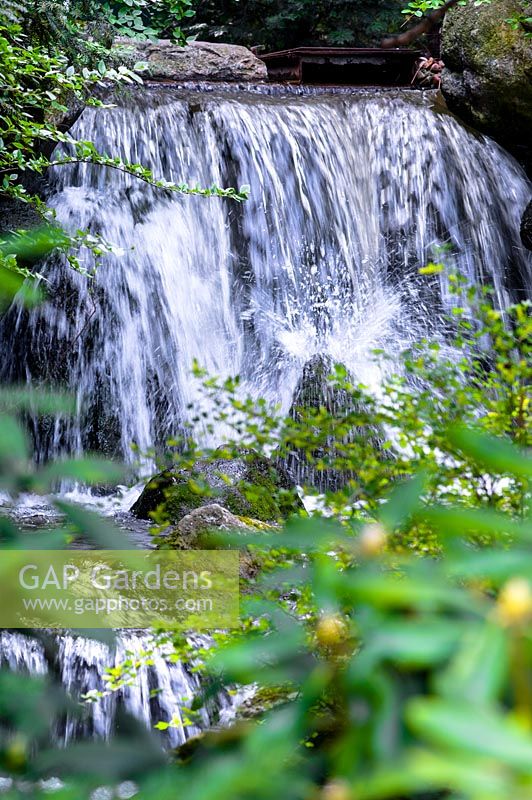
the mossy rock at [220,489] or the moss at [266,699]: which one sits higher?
the mossy rock at [220,489]

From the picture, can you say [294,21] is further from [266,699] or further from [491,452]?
[491,452]

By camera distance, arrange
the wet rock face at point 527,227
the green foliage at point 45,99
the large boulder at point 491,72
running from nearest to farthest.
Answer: the green foliage at point 45,99 < the large boulder at point 491,72 < the wet rock face at point 527,227

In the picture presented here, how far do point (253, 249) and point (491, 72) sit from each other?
340 cm

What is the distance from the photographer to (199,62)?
12.0 metres

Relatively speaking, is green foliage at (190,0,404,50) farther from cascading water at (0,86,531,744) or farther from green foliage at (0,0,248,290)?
green foliage at (0,0,248,290)

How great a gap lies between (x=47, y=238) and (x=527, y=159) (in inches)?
393

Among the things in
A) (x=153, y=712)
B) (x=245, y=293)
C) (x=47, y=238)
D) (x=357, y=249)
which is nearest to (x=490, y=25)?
(x=357, y=249)

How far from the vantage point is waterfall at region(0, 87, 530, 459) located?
26.2 feet

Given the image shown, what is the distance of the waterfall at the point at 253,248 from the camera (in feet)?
26.2

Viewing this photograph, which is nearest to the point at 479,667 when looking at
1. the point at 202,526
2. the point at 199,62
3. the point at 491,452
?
the point at 491,452

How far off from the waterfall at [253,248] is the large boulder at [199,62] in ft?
4.91

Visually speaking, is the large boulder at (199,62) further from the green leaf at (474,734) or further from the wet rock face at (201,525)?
the green leaf at (474,734)

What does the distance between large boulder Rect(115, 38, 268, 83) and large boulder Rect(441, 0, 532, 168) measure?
10.5 ft

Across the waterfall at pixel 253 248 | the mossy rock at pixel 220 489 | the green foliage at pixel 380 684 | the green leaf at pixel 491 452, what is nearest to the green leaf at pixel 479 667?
the green foliage at pixel 380 684
